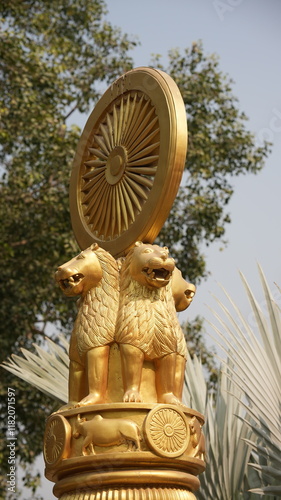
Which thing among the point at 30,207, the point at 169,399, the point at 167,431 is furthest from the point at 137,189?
the point at 30,207

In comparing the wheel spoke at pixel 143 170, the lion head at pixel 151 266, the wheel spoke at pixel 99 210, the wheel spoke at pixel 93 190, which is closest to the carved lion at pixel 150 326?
the lion head at pixel 151 266

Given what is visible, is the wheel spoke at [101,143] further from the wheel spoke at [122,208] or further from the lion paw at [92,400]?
the lion paw at [92,400]

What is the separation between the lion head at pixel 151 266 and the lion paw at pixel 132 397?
1.51 ft

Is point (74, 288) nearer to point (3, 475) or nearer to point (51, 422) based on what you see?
point (51, 422)

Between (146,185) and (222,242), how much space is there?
6689 mm

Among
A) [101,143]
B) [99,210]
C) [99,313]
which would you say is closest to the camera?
[99,313]

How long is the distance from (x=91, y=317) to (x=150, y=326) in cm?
27

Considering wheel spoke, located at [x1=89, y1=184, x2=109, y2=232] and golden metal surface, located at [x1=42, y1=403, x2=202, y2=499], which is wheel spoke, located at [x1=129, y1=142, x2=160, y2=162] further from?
golden metal surface, located at [x1=42, y1=403, x2=202, y2=499]

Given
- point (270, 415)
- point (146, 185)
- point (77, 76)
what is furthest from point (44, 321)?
point (146, 185)

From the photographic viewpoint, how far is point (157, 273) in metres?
3.20

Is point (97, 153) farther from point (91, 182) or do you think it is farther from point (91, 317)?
point (91, 317)

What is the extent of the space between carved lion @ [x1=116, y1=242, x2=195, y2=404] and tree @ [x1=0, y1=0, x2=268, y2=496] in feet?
18.1

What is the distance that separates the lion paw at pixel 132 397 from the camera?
9.88 ft

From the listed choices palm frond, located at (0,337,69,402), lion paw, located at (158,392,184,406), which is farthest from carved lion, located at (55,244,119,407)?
palm frond, located at (0,337,69,402)
